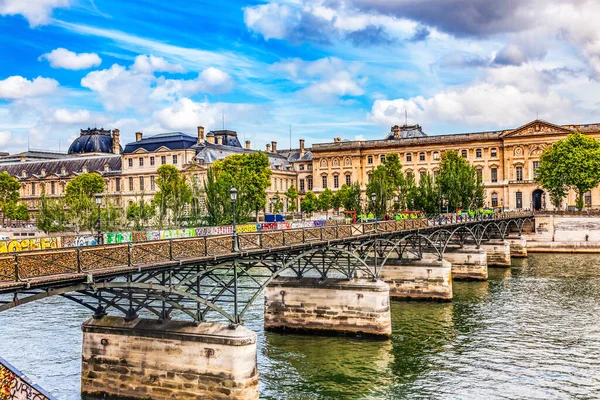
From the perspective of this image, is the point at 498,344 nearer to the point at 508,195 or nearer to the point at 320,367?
the point at 320,367

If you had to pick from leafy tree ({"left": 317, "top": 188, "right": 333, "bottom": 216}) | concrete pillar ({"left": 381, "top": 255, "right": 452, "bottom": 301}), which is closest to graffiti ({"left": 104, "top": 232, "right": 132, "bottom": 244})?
concrete pillar ({"left": 381, "top": 255, "right": 452, "bottom": 301})

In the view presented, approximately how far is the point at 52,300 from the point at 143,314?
36.1 feet

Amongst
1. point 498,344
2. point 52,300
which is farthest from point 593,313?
point 52,300

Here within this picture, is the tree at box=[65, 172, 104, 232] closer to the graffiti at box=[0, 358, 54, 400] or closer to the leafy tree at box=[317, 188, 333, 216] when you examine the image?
the leafy tree at box=[317, 188, 333, 216]

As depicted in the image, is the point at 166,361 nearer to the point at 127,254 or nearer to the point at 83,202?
the point at 127,254

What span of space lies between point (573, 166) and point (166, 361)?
87302 millimetres

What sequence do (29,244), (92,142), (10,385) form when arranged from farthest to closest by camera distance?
(92,142) < (29,244) < (10,385)

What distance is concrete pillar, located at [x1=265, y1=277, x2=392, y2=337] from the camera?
35.8m

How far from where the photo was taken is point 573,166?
325 feet

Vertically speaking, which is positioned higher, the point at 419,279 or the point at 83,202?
the point at 83,202

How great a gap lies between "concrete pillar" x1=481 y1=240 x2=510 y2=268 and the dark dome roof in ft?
361

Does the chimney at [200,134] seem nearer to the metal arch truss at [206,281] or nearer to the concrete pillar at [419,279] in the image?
the metal arch truss at [206,281]

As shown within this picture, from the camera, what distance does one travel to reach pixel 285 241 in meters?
32.0

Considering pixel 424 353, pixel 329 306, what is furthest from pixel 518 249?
pixel 424 353
